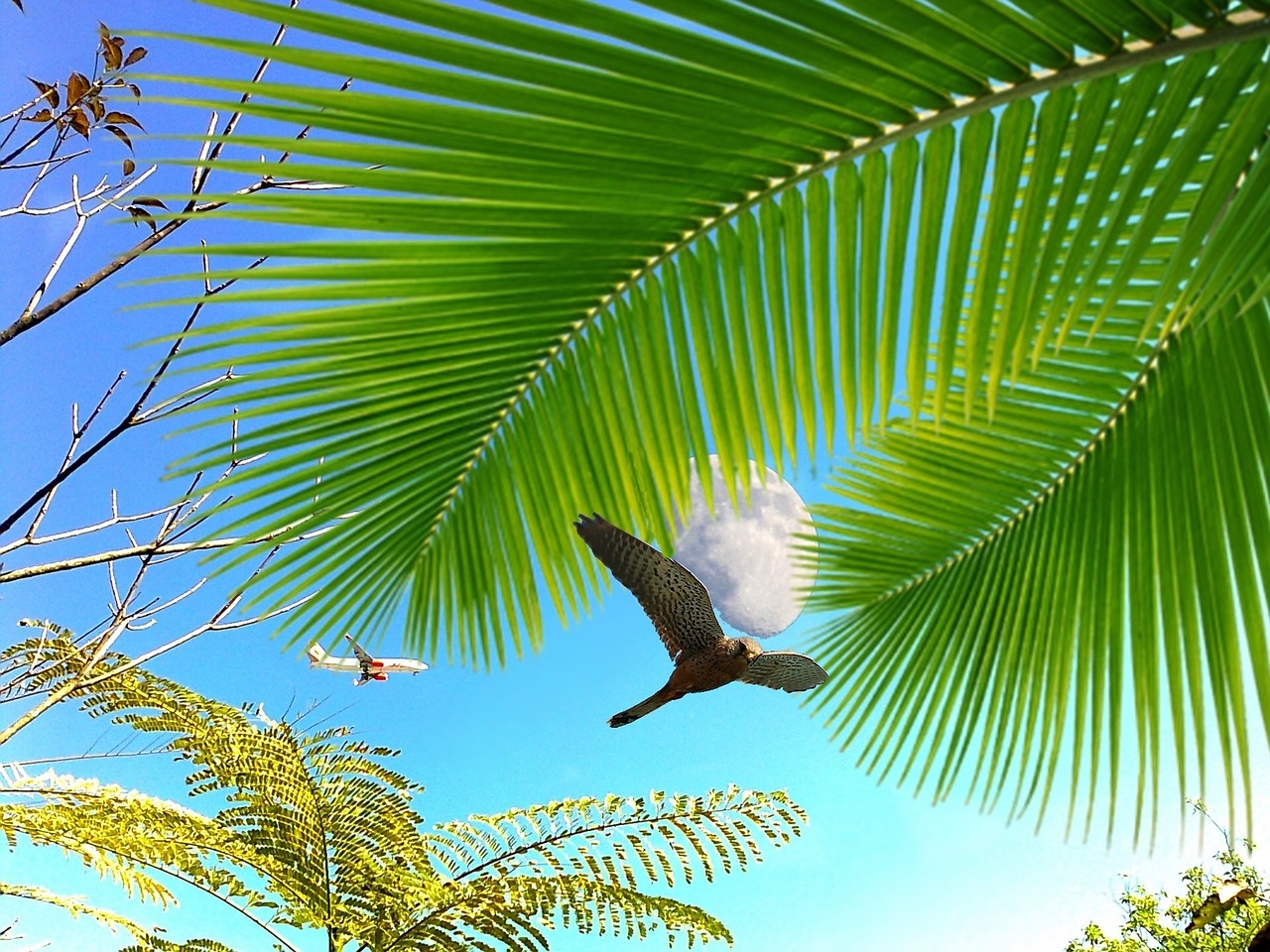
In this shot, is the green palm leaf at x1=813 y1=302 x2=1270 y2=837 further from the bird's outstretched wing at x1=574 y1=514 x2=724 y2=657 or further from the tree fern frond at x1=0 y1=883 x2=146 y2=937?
the tree fern frond at x1=0 y1=883 x2=146 y2=937

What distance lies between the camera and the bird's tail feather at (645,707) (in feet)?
3.56

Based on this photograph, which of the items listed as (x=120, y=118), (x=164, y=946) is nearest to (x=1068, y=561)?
(x=120, y=118)

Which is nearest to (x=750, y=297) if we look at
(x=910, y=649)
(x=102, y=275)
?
(x=910, y=649)

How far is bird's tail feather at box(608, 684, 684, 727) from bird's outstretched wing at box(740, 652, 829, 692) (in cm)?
10

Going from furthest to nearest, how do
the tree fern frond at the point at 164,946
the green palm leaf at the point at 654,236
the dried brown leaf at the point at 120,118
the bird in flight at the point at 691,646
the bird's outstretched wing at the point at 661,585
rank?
the tree fern frond at the point at 164,946 < the dried brown leaf at the point at 120,118 < the bird in flight at the point at 691,646 < the bird's outstretched wing at the point at 661,585 < the green palm leaf at the point at 654,236

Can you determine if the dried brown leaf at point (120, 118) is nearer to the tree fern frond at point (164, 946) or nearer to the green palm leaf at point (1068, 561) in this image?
the green palm leaf at point (1068, 561)

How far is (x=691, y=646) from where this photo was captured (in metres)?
1.03

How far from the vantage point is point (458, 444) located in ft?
2.10

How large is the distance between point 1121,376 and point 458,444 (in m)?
0.60

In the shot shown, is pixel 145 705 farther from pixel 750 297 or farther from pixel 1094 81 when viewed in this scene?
pixel 1094 81

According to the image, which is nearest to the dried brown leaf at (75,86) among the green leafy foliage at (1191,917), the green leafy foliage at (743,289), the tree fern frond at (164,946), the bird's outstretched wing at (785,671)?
the green leafy foliage at (743,289)

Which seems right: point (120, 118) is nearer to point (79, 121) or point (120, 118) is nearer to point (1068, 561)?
point (79, 121)

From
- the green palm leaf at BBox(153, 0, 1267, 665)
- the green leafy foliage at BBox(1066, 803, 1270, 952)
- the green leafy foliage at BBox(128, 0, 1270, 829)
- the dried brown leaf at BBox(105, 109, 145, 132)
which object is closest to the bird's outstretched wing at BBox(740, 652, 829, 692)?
the green leafy foliage at BBox(128, 0, 1270, 829)

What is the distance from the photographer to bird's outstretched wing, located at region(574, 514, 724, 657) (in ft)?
2.47
